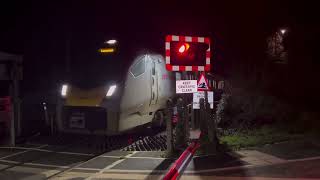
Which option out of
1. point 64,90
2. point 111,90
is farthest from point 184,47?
point 64,90

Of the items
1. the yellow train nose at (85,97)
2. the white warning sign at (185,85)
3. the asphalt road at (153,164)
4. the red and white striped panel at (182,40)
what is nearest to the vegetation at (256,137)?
the asphalt road at (153,164)

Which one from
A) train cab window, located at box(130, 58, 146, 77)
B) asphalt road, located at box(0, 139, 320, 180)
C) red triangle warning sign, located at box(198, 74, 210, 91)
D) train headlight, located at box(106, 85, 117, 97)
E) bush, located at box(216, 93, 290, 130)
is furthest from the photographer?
bush, located at box(216, 93, 290, 130)

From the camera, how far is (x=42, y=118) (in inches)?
602

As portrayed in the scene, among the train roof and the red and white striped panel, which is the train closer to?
the train roof

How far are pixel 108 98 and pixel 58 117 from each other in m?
2.04

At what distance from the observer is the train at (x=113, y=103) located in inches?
460

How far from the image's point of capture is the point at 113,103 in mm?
11625

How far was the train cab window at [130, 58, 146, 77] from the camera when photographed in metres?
12.1

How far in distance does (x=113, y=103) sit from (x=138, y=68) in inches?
58.4

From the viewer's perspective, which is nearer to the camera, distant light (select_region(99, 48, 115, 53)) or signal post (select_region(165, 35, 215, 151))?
signal post (select_region(165, 35, 215, 151))

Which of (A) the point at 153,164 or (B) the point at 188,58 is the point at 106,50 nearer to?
(B) the point at 188,58

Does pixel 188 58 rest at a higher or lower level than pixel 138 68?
higher

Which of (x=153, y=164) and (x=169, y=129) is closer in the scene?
(x=153, y=164)

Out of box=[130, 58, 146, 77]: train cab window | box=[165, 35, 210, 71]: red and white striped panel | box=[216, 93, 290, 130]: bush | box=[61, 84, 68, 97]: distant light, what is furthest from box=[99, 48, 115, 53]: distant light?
box=[216, 93, 290, 130]: bush
